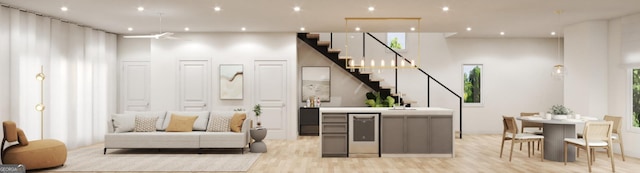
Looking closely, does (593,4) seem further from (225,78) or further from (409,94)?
(225,78)

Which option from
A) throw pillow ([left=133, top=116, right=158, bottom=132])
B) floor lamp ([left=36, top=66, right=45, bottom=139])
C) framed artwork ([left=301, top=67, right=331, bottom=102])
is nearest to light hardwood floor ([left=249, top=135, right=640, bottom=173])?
throw pillow ([left=133, top=116, right=158, bottom=132])

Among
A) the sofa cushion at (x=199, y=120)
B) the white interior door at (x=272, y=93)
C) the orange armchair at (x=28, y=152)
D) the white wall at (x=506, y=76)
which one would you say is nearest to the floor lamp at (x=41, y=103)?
the orange armchair at (x=28, y=152)

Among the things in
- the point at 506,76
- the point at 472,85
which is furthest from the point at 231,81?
the point at 506,76

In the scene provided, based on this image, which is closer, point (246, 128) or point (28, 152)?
point (28, 152)

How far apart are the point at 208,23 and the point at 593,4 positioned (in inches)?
271

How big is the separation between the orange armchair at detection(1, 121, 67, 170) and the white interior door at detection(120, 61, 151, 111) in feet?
16.1

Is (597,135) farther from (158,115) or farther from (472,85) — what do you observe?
(158,115)

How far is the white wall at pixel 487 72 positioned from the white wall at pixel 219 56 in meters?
1.92

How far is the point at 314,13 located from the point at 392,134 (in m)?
2.46

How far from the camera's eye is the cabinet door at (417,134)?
8664 millimetres

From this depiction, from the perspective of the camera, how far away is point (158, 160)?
8.35m

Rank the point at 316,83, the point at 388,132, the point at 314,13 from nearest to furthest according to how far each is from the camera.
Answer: the point at 388,132 < the point at 314,13 < the point at 316,83

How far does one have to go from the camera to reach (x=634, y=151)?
9188 mm

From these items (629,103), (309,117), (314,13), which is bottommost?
(309,117)
